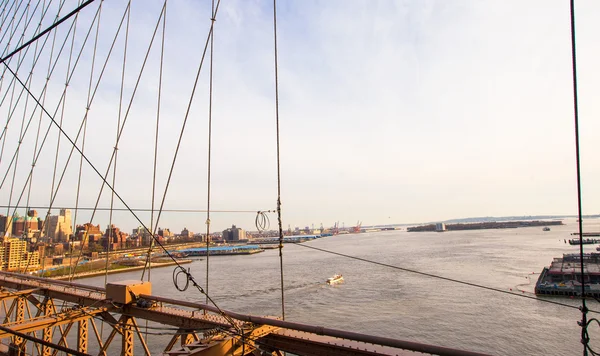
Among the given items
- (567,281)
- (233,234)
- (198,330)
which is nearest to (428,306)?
(567,281)

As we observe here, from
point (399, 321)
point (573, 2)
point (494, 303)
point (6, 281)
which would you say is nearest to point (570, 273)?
point (494, 303)

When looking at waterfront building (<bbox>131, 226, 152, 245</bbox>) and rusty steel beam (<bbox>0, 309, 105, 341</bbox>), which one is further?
waterfront building (<bbox>131, 226, 152, 245</bbox>)

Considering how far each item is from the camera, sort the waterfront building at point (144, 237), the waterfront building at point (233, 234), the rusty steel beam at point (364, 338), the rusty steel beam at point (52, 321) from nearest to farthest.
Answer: the rusty steel beam at point (364, 338), the rusty steel beam at point (52, 321), the waterfront building at point (144, 237), the waterfront building at point (233, 234)

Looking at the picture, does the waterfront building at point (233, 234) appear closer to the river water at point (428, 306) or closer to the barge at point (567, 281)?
the river water at point (428, 306)

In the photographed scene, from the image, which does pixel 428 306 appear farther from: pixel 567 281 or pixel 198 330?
pixel 198 330

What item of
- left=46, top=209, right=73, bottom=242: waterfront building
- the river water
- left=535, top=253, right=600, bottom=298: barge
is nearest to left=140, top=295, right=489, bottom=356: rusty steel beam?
the river water

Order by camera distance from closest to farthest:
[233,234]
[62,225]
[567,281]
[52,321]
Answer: [52,321] < [62,225] < [567,281] < [233,234]

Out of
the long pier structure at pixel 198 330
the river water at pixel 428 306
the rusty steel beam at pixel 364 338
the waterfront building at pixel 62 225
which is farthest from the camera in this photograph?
the waterfront building at pixel 62 225

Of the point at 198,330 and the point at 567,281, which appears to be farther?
the point at 567,281

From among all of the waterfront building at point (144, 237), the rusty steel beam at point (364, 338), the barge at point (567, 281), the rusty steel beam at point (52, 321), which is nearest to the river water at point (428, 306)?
the barge at point (567, 281)

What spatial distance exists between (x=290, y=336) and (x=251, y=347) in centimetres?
37

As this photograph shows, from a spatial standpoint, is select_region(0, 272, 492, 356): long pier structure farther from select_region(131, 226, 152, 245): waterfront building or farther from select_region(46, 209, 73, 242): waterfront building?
select_region(46, 209, 73, 242): waterfront building

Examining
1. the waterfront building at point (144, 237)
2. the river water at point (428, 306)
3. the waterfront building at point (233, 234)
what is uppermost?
the waterfront building at point (144, 237)

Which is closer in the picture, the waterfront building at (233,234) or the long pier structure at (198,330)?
the long pier structure at (198,330)
